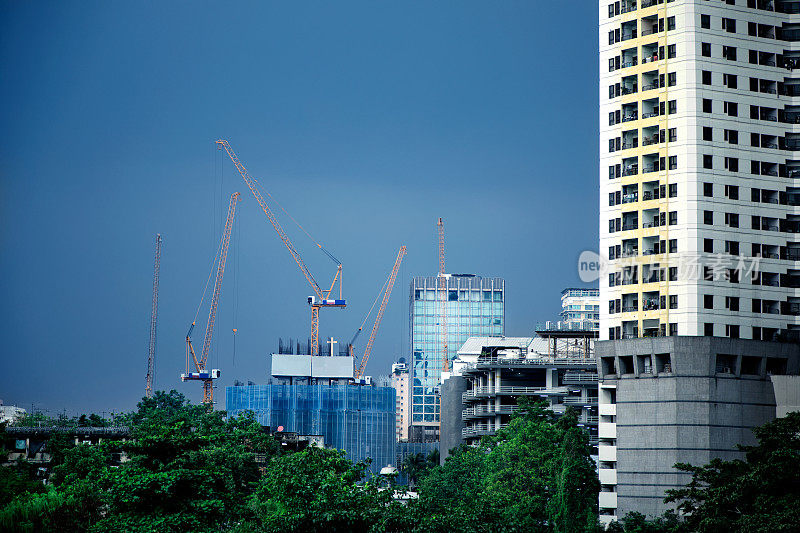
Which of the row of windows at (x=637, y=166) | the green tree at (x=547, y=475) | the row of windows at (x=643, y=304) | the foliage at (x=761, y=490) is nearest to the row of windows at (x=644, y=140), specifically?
the row of windows at (x=637, y=166)

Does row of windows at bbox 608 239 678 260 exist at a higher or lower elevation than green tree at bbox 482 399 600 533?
higher

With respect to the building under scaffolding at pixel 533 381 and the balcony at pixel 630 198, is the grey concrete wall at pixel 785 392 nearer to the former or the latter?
the balcony at pixel 630 198

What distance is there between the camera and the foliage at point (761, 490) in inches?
2783

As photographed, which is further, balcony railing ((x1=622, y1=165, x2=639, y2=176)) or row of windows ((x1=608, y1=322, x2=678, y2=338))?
balcony railing ((x1=622, y1=165, x2=639, y2=176))

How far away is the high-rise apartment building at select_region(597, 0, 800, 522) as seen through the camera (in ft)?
362

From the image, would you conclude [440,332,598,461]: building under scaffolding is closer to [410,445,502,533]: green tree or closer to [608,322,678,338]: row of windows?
[410,445,502,533]: green tree

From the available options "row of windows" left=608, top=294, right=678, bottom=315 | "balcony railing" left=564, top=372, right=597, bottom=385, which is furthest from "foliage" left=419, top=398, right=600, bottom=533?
"balcony railing" left=564, top=372, right=597, bottom=385

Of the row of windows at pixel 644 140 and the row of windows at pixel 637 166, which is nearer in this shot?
the row of windows at pixel 637 166

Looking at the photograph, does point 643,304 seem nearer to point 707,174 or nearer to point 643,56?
point 707,174

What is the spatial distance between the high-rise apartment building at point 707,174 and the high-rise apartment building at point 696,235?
0.15m

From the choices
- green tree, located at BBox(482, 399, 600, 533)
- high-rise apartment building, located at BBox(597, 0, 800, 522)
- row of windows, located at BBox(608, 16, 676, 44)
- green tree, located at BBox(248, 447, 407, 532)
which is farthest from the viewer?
row of windows, located at BBox(608, 16, 676, 44)

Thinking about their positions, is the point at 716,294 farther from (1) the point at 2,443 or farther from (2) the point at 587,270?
(1) the point at 2,443

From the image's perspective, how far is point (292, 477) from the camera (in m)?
67.5

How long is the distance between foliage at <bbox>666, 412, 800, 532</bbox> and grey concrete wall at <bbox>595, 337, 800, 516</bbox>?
27.2 metres
